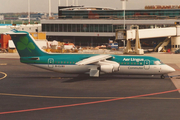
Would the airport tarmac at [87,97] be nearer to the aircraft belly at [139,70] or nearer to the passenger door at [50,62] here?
the aircraft belly at [139,70]

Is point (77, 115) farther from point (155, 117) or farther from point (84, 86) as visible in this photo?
point (84, 86)

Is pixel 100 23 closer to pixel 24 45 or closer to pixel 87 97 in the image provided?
pixel 24 45

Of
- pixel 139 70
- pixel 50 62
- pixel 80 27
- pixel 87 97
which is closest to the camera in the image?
pixel 87 97

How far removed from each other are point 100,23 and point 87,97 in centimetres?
8517

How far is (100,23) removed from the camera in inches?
4582

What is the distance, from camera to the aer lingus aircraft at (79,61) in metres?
45.0

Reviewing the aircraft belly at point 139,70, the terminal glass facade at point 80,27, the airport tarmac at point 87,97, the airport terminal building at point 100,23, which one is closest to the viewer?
the airport tarmac at point 87,97

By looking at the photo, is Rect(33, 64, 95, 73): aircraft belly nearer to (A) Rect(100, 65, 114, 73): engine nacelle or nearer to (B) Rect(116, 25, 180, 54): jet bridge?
(A) Rect(100, 65, 114, 73): engine nacelle

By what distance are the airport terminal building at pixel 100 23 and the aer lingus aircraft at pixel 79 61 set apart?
6985 cm

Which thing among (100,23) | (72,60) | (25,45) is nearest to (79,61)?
(72,60)

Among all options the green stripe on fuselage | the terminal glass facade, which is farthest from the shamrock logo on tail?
the terminal glass facade

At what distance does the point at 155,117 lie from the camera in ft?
84.0

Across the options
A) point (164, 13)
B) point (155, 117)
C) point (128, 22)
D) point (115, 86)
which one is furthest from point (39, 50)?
point (164, 13)

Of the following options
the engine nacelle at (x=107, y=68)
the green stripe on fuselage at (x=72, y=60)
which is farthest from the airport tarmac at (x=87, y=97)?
the green stripe on fuselage at (x=72, y=60)
